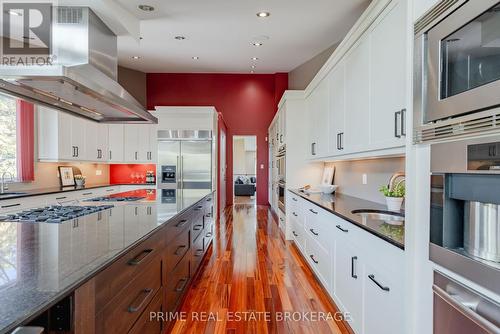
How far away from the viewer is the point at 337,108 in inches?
124

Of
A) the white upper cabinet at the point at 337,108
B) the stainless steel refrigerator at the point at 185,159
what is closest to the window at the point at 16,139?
the stainless steel refrigerator at the point at 185,159

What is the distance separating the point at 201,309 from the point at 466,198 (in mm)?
2183

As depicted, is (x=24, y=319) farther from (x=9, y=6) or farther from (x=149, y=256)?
(x=9, y=6)

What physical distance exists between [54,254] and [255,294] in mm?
2018

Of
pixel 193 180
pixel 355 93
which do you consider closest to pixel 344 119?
pixel 355 93

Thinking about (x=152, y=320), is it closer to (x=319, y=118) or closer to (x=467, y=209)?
(x=467, y=209)

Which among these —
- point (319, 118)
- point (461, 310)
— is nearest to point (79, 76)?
point (461, 310)

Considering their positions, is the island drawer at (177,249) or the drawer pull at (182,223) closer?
the island drawer at (177,249)

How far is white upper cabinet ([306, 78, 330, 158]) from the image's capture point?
11.8ft

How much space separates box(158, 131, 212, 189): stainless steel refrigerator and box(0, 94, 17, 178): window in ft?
8.23

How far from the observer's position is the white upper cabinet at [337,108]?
9.78 ft

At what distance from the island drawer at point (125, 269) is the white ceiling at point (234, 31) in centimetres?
390

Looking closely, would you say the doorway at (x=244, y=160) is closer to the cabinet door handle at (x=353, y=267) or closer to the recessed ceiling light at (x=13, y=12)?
the recessed ceiling light at (x=13, y=12)

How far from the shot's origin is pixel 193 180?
6.40m
